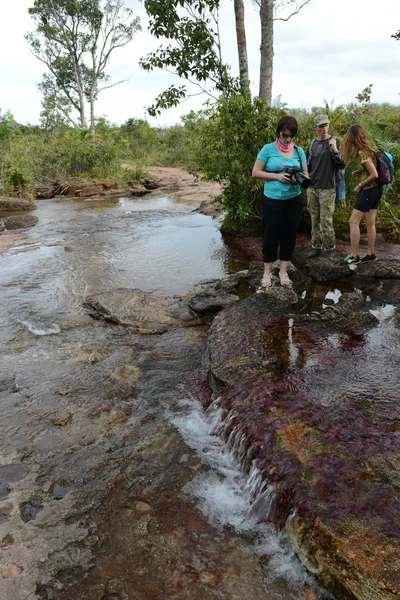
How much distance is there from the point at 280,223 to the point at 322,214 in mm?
1371

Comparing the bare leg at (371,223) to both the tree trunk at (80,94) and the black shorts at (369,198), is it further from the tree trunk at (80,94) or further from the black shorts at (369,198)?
the tree trunk at (80,94)

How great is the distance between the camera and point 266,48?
27.5 feet

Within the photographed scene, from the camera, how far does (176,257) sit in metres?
8.26

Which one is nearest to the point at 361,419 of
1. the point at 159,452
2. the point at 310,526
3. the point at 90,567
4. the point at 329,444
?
the point at 329,444

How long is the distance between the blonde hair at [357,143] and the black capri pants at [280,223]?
3.24 feet

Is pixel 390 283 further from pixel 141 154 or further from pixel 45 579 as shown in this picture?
pixel 141 154

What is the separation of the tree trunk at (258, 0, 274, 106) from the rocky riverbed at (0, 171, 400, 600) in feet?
14.0

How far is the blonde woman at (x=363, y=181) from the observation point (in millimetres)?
5168

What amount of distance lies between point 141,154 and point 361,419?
3061 centimetres

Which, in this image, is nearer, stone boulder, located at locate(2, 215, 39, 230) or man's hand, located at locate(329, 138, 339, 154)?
man's hand, located at locate(329, 138, 339, 154)

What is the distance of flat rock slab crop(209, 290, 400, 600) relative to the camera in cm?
214

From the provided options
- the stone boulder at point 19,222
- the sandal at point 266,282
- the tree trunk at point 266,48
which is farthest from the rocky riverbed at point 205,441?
the stone boulder at point 19,222

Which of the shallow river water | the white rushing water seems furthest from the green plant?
the white rushing water

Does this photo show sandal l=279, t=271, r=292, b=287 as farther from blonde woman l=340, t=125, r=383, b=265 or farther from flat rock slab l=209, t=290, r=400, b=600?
blonde woman l=340, t=125, r=383, b=265
